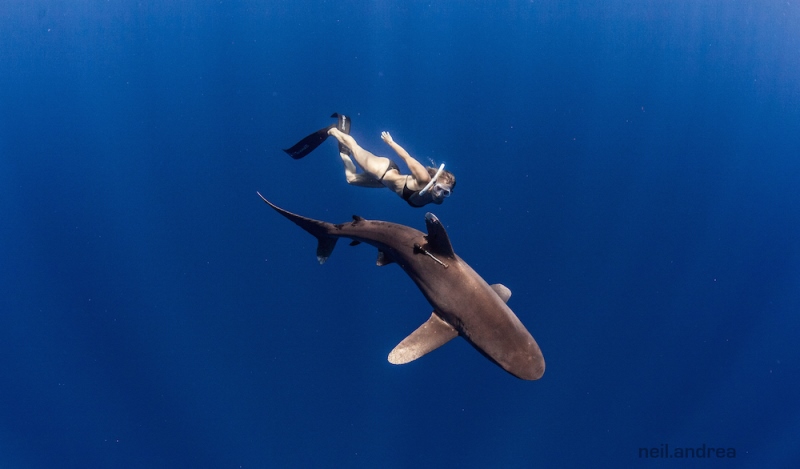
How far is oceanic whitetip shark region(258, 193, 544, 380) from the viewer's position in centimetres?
381

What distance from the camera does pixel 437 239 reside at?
4020 mm

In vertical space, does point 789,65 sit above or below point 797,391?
above

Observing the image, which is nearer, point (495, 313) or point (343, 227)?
point (495, 313)

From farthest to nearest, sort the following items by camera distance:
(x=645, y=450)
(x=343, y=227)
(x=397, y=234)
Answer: (x=645, y=450) → (x=343, y=227) → (x=397, y=234)

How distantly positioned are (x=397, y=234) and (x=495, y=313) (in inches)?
51.5

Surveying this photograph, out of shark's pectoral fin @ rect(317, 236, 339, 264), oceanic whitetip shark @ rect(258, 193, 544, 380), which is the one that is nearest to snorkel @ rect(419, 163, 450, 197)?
oceanic whitetip shark @ rect(258, 193, 544, 380)

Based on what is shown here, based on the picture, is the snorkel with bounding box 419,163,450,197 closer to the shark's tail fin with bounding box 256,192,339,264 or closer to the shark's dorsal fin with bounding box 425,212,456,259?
the shark's dorsal fin with bounding box 425,212,456,259

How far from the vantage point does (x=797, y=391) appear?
1097 centimetres

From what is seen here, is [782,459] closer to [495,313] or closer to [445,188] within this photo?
[495,313]

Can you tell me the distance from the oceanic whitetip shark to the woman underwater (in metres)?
0.42

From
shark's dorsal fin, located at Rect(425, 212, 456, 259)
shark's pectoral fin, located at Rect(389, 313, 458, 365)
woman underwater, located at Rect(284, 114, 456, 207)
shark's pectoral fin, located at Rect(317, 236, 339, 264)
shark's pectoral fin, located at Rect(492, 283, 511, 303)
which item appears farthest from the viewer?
shark's pectoral fin, located at Rect(317, 236, 339, 264)

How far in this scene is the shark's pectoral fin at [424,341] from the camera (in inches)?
154

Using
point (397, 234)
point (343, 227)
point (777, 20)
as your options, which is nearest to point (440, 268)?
point (397, 234)

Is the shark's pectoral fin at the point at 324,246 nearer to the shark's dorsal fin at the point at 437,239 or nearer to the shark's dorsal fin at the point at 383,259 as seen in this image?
the shark's dorsal fin at the point at 383,259
